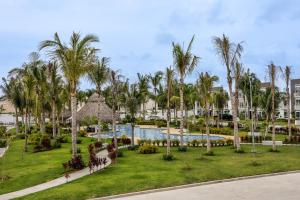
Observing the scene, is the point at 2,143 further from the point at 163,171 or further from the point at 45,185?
the point at 163,171

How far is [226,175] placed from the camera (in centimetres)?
1712

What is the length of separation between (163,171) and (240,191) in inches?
189

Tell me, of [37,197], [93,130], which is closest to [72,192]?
[37,197]

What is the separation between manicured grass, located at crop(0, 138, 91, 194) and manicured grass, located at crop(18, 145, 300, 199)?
212 centimetres

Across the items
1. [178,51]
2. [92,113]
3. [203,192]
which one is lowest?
[203,192]

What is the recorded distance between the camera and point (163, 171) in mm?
17906

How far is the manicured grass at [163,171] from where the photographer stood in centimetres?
1428

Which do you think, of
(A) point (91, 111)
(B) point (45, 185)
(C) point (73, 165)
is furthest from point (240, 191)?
(A) point (91, 111)

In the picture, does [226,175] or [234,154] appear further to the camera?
[234,154]

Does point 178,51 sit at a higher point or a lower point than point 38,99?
higher

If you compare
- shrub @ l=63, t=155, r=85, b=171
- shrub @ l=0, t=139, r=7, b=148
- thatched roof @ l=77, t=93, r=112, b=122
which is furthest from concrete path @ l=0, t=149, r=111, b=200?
thatched roof @ l=77, t=93, r=112, b=122

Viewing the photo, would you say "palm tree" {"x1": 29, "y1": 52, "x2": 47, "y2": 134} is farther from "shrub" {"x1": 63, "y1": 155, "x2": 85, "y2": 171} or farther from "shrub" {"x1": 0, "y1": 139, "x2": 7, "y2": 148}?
"shrub" {"x1": 63, "y1": 155, "x2": 85, "y2": 171}

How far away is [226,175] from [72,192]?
7.42m

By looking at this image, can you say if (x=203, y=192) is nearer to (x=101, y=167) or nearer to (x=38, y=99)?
(x=101, y=167)
